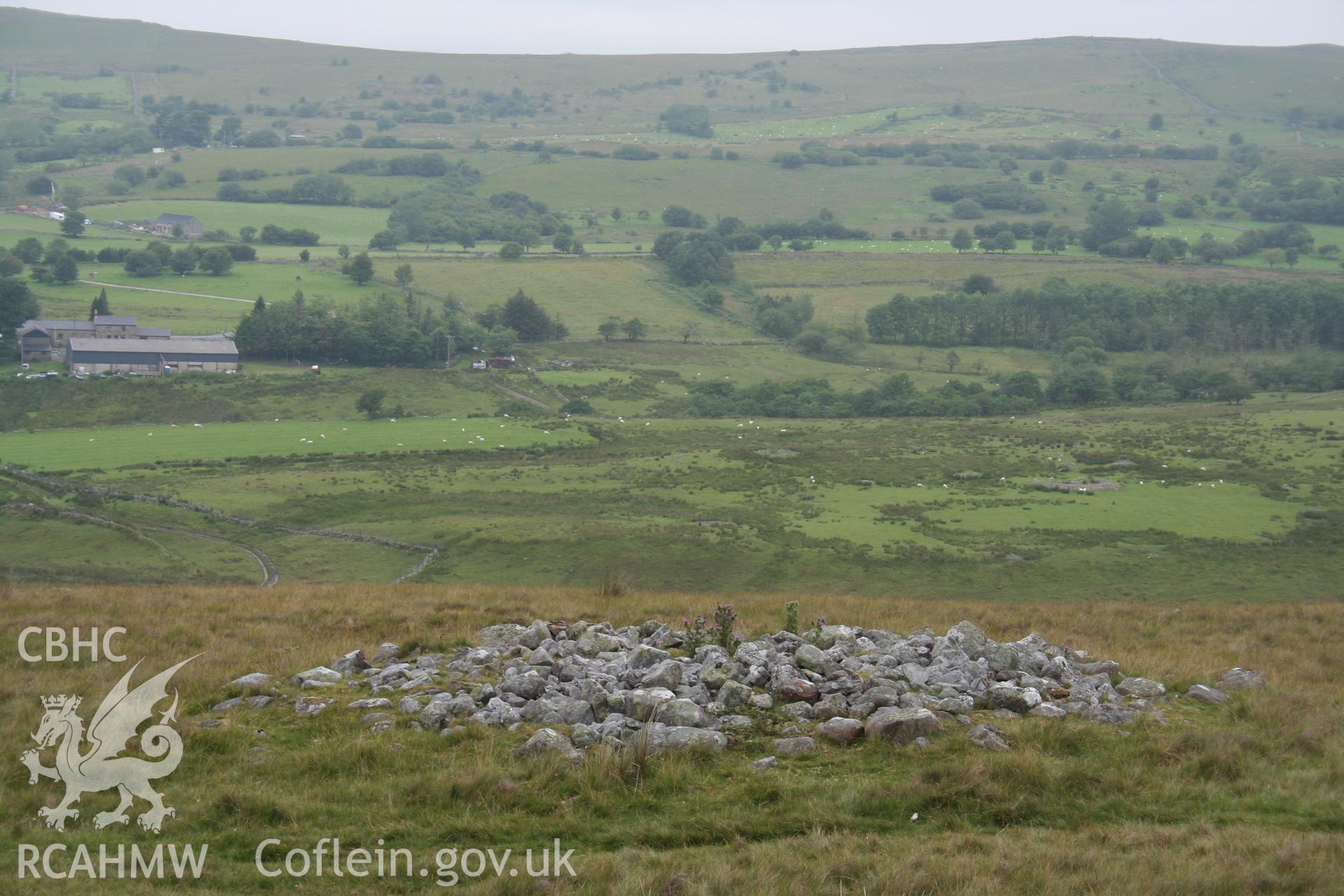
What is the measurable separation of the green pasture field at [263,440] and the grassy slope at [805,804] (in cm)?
5621

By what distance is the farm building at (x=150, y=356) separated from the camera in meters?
82.4

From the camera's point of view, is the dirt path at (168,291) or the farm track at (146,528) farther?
the dirt path at (168,291)

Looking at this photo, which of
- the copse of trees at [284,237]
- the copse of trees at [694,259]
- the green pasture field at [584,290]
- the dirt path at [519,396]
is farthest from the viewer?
the copse of trees at [284,237]

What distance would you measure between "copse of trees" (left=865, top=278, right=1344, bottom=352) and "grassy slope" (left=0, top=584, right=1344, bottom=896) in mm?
102991

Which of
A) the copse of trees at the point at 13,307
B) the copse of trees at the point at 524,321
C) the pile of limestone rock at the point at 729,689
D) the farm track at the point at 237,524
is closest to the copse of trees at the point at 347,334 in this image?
the copse of trees at the point at 524,321

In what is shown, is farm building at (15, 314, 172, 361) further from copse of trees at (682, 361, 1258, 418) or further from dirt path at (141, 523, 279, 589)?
copse of trees at (682, 361, 1258, 418)

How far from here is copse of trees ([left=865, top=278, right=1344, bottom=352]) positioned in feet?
368

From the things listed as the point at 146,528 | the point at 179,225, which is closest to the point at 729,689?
the point at 146,528

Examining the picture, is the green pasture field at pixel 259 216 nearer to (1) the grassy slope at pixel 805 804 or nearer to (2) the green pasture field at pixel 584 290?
(2) the green pasture field at pixel 584 290

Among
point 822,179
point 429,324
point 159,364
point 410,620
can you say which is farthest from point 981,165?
point 410,620

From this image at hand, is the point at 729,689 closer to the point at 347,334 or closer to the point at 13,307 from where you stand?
the point at 347,334

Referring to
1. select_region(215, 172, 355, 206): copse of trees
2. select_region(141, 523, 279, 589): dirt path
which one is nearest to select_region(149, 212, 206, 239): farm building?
select_region(215, 172, 355, 206): copse of trees

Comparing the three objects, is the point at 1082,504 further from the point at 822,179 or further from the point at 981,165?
the point at 981,165

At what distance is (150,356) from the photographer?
84.1 metres
